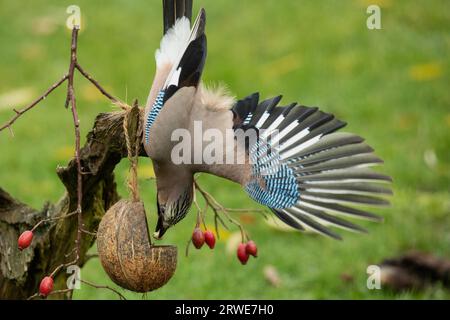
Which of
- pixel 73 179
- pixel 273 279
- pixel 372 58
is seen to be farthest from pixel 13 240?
pixel 372 58

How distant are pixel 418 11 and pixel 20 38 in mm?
3268

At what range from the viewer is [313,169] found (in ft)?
8.98

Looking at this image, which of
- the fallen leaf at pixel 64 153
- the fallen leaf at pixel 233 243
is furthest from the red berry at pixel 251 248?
the fallen leaf at pixel 64 153

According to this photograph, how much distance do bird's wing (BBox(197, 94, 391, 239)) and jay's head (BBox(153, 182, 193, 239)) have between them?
8.8 inches

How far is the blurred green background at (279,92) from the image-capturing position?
4156 mm

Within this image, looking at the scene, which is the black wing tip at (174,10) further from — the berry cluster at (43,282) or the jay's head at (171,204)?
the berry cluster at (43,282)

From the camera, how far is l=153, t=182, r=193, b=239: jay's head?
104 inches

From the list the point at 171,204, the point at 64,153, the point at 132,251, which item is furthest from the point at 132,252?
the point at 64,153

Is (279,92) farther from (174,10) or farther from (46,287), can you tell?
(46,287)

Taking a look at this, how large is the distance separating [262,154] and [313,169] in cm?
18

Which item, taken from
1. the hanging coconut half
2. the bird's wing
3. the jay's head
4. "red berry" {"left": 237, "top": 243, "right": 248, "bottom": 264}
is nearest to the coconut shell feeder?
the hanging coconut half

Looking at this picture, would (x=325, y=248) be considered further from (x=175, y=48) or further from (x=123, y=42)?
(x=123, y=42)

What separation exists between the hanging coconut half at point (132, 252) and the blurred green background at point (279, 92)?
53.6 inches

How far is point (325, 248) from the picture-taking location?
4.32m
